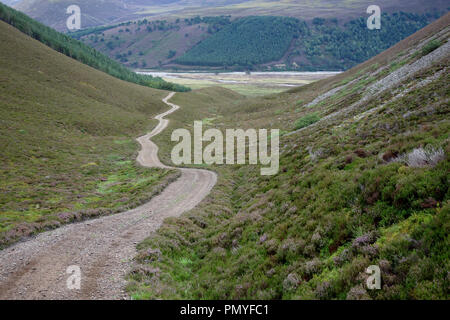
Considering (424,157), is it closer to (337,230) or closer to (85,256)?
(337,230)

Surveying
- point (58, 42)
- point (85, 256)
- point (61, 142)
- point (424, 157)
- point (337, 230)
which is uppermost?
point (58, 42)

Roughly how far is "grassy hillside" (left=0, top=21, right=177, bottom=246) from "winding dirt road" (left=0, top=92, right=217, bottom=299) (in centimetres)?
193

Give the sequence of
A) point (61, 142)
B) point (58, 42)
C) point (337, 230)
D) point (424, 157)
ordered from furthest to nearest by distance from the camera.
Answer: point (58, 42) → point (61, 142) → point (424, 157) → point (337, 230)

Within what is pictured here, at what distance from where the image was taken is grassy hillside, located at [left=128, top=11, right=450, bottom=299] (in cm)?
690

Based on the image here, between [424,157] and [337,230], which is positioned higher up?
[424,157]

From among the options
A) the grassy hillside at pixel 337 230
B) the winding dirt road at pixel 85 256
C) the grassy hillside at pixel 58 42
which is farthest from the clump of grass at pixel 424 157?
the grassy hillside at pixel 58 42

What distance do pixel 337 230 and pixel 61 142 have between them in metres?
47.3

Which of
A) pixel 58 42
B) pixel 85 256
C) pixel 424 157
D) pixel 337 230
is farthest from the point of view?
pixel 58 42

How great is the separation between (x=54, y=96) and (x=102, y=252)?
2497 inches

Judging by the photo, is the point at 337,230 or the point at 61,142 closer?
the point at 337,230

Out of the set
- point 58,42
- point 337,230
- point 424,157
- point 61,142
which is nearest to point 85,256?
point 337,230

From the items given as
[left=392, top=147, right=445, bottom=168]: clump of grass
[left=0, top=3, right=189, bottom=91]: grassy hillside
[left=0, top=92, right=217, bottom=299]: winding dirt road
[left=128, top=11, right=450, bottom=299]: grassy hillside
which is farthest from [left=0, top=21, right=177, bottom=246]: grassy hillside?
[left=0, top=3, right=189, bottom=91]: grassy hillside

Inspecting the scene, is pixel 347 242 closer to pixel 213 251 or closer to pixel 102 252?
pixel 213 251

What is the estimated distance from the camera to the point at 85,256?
499 inches
